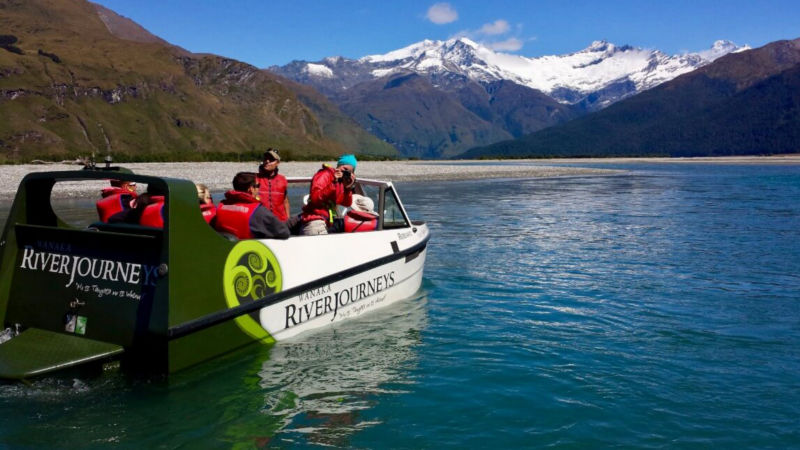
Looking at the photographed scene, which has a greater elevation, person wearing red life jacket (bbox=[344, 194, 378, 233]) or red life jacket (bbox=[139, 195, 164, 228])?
red life jacket (bbox=[139, 195, 164, 228])

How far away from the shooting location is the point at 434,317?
9953mm

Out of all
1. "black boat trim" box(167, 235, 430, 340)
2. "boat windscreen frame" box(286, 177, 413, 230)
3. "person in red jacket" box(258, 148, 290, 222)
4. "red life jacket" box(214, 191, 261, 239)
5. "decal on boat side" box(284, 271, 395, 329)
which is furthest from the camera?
"boat windscreen frame" box(286, 177, 413, 230)

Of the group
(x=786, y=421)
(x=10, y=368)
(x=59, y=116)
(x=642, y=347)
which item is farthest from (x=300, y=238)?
(x=59, y=116)

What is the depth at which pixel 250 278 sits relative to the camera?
23.5ft

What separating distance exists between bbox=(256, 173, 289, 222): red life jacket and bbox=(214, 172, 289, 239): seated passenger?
103 centimetres

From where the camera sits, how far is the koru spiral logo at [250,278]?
6.94 m

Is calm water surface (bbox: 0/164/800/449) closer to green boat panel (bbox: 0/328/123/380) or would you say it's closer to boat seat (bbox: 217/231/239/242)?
green boat panel (bbox: 0/328/123/380)

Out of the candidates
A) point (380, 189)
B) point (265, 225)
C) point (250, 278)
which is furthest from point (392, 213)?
point (250, 278)

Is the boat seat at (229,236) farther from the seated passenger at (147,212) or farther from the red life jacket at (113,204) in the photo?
the red life jacket at (113,204)

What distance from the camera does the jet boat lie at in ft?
20.6

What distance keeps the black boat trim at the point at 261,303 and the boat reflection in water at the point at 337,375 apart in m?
0.69

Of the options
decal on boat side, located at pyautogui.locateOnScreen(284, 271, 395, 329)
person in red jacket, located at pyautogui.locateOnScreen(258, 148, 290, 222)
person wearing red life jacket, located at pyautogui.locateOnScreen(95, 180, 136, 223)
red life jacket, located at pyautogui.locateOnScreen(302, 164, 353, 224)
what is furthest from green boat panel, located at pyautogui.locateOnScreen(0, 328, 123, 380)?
red life jacket, located at pyautogui.locateOnScreen(302, 164, 353, 224)

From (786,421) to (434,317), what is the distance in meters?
4.96

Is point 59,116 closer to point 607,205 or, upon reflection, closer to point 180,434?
point 607,205
